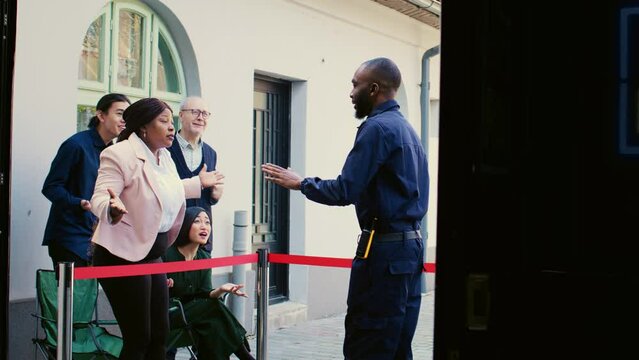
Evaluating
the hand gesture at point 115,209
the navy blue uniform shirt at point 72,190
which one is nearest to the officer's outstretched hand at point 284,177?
the hand gesture at point 115,209

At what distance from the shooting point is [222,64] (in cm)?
1004

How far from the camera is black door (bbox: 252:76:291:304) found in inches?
443

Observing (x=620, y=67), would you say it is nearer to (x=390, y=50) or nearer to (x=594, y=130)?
(x=594, y=130)

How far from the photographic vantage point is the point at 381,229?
19.1 ft

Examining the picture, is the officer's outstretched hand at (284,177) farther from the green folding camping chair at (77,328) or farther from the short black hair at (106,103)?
the short black hair at (106,103)

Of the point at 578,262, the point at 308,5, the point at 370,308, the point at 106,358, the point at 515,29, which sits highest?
the point at 308,5

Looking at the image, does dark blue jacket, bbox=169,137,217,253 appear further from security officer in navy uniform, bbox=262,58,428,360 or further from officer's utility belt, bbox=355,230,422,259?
officer's utility belt, bbox=355,230,422,259

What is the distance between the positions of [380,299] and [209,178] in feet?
10.4

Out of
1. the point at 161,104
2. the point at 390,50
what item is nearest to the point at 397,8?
the point at 390,50

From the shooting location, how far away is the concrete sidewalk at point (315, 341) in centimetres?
963

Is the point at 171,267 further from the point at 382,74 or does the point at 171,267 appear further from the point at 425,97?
the point at 425,97

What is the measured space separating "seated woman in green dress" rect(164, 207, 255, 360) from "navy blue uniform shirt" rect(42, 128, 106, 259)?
2.09ft

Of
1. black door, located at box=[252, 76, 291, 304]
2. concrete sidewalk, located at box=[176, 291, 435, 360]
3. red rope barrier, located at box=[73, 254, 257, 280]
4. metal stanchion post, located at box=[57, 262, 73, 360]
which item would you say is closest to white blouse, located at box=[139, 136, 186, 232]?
red rope barrier, located at box=[73, 254, 257, 280]

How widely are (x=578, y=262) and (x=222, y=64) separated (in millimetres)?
7671
